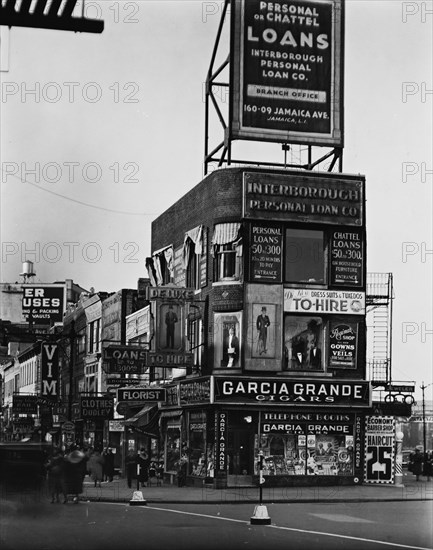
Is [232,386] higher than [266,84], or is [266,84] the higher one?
[266,84]

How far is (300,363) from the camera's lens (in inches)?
1747

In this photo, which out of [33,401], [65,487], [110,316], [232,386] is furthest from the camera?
[33,401]

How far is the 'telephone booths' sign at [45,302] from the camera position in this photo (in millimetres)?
99500

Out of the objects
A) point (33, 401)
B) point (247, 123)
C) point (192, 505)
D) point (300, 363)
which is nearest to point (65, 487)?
point (192, 505)

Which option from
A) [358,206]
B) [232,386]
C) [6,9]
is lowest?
[232,386]

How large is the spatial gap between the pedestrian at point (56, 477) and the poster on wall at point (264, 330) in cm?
1174

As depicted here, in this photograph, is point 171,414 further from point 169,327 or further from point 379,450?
point 379,450

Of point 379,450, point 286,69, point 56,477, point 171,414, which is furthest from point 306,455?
point 286,69

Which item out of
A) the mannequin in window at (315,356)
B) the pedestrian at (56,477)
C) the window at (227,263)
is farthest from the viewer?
the mannequin in window at (315,356)

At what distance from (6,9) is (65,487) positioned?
2268cm

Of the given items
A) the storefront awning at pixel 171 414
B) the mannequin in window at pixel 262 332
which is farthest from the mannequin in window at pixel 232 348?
the storefront awning at pixel 171 414

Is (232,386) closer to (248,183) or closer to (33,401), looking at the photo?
(248,183)

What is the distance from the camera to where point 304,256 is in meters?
45.0

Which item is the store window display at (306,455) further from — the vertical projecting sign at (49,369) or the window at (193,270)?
the vertical projecting sign at (49,369)
